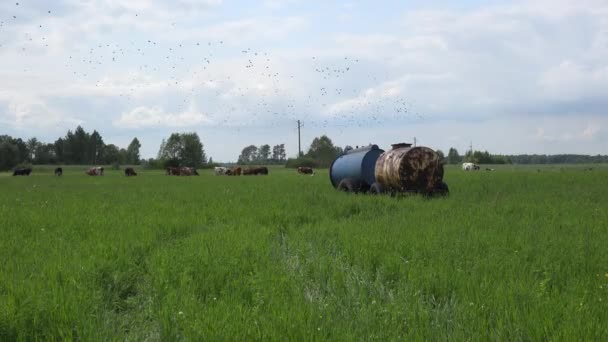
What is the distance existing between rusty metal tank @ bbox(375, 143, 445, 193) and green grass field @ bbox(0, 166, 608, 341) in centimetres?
531

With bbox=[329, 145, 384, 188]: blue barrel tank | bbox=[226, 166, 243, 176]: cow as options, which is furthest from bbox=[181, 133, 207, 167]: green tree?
bbox=[329, 145, 384, 188]: blue barrel tank

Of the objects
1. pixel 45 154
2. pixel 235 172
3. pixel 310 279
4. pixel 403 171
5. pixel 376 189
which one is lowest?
pixel 310 279

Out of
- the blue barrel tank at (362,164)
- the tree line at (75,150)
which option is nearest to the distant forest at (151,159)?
the tree line at (75,150)

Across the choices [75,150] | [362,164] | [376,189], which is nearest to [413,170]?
[376,189]

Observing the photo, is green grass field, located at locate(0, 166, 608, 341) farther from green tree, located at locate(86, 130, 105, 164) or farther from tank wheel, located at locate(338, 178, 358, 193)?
green tree, located at locate(86, 130, 105, 164)

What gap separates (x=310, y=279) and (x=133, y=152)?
158 meters

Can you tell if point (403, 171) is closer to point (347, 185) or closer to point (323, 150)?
point (347, 185)

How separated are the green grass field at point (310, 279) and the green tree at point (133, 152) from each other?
478 feet

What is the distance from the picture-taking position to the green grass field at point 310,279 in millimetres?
4246

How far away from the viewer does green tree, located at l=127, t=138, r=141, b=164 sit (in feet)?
491

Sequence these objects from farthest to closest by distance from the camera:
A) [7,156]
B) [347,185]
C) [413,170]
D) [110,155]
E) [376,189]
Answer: [110,155], [7,156], [347,185], [376,189], [413,170]

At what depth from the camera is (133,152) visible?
155 meters

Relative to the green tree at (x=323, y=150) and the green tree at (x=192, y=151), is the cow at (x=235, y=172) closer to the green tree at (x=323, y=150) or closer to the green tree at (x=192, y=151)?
the green tree at (x=323, y=150)

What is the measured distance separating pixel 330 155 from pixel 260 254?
11342 cm
